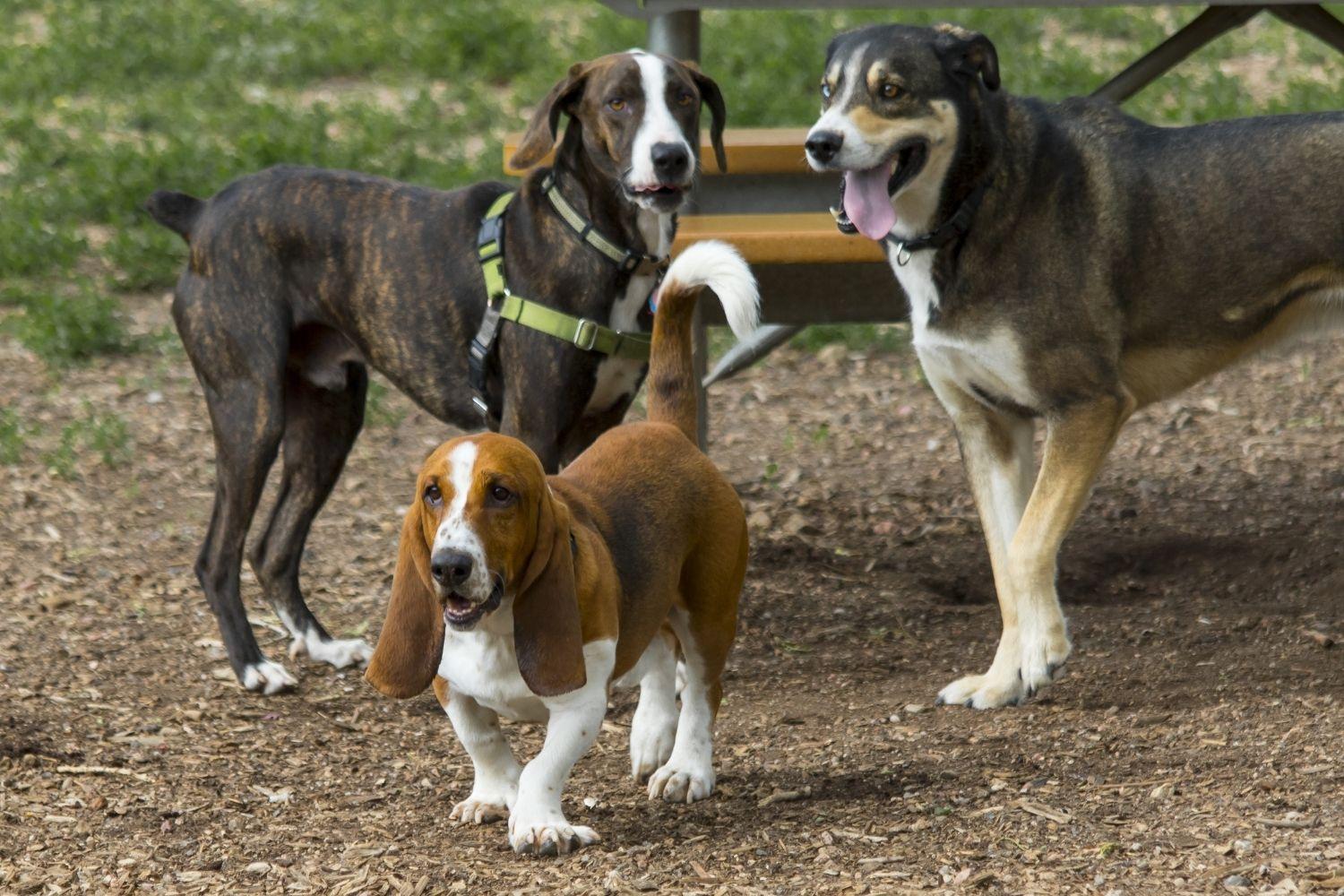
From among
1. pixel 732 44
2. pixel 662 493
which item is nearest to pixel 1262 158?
pixel 662 493

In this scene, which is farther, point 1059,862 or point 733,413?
point 733,413

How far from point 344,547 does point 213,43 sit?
6.30m

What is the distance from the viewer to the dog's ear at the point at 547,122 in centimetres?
473

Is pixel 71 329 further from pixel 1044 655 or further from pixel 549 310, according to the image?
pixel 1044 655

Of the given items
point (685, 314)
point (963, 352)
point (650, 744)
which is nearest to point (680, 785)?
point (650, 744)

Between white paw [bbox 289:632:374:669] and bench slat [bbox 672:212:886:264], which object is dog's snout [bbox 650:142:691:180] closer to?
bench slat [bbox 672:212:886:264]

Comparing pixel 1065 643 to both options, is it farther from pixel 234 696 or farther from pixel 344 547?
pixel 344 547

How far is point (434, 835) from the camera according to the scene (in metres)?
3.89

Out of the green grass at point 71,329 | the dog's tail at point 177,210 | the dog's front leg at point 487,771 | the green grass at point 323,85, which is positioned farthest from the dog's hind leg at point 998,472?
the green grass at point 71,329

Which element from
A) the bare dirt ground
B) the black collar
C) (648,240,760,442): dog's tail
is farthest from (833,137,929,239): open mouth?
the bare dirt ground

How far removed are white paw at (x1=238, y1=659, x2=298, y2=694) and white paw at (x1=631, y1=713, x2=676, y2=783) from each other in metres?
1.40

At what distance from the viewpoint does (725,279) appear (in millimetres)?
4008

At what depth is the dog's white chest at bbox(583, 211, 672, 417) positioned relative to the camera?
4793 mm

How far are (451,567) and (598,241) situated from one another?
5.27 ft
